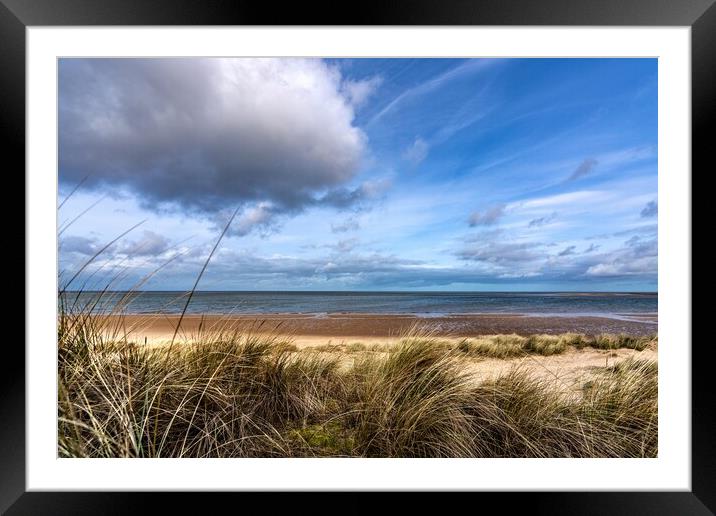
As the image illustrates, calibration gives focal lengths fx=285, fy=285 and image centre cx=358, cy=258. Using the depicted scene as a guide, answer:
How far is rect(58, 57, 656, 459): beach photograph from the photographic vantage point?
1175mm

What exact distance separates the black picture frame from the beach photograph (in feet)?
0.39

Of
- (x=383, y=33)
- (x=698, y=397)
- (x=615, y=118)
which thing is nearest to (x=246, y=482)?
(x=698, y=397)

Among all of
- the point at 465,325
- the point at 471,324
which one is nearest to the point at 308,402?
the point at 465,325

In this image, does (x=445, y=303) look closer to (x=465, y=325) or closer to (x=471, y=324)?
(x=471, y=324)

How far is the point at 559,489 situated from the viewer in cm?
99

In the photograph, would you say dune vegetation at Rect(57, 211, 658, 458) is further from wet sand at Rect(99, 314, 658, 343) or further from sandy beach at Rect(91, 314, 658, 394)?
wet sand at Rect(99, 314, 658, 343)

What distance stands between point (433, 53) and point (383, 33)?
0.20m

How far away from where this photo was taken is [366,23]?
0.95 metres

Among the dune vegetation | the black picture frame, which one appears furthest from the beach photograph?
the black picture frame

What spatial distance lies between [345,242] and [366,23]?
3.33m

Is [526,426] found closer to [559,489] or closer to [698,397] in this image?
[559,489]

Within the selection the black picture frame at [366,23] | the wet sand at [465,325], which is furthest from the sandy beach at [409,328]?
the black picture frame at [366,23]

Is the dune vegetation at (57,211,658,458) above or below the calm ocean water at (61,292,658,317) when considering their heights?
above

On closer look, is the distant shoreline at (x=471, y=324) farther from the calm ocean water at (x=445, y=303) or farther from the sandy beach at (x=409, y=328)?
the calm ocean water at (x=445, y=303)
